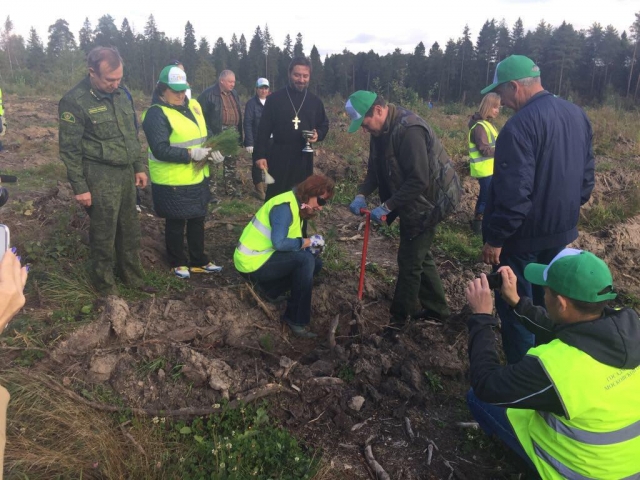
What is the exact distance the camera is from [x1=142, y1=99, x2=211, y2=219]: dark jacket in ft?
14.1

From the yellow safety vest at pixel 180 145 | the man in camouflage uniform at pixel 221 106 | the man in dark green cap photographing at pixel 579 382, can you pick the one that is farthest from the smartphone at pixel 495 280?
the man in camouflage uniform at pixel 221 106

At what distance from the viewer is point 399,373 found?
136 inches

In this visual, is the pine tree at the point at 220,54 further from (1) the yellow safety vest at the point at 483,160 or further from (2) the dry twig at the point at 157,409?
(2) the dry twig at the point at 157,409

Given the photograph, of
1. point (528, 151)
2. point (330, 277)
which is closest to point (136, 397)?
point (330, 277)

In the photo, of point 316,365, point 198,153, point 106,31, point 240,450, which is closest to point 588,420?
point 240,450

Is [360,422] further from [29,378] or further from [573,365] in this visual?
[29,378]

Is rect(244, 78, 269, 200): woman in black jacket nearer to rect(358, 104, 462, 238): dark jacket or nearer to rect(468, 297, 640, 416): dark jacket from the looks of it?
rect(358, 104, 462, 238): dark jacket

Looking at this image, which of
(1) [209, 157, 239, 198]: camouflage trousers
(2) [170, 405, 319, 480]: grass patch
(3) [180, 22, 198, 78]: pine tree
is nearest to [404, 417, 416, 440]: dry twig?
(2) [170, 405, 319, 480]: grass patch

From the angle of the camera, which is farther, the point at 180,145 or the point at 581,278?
the point at 180,145

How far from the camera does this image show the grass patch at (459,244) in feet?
19.3

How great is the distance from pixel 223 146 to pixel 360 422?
2.99 m

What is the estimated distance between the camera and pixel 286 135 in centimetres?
534

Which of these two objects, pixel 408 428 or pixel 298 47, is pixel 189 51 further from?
pixel 408 428

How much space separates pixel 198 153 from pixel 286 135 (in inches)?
49.7
